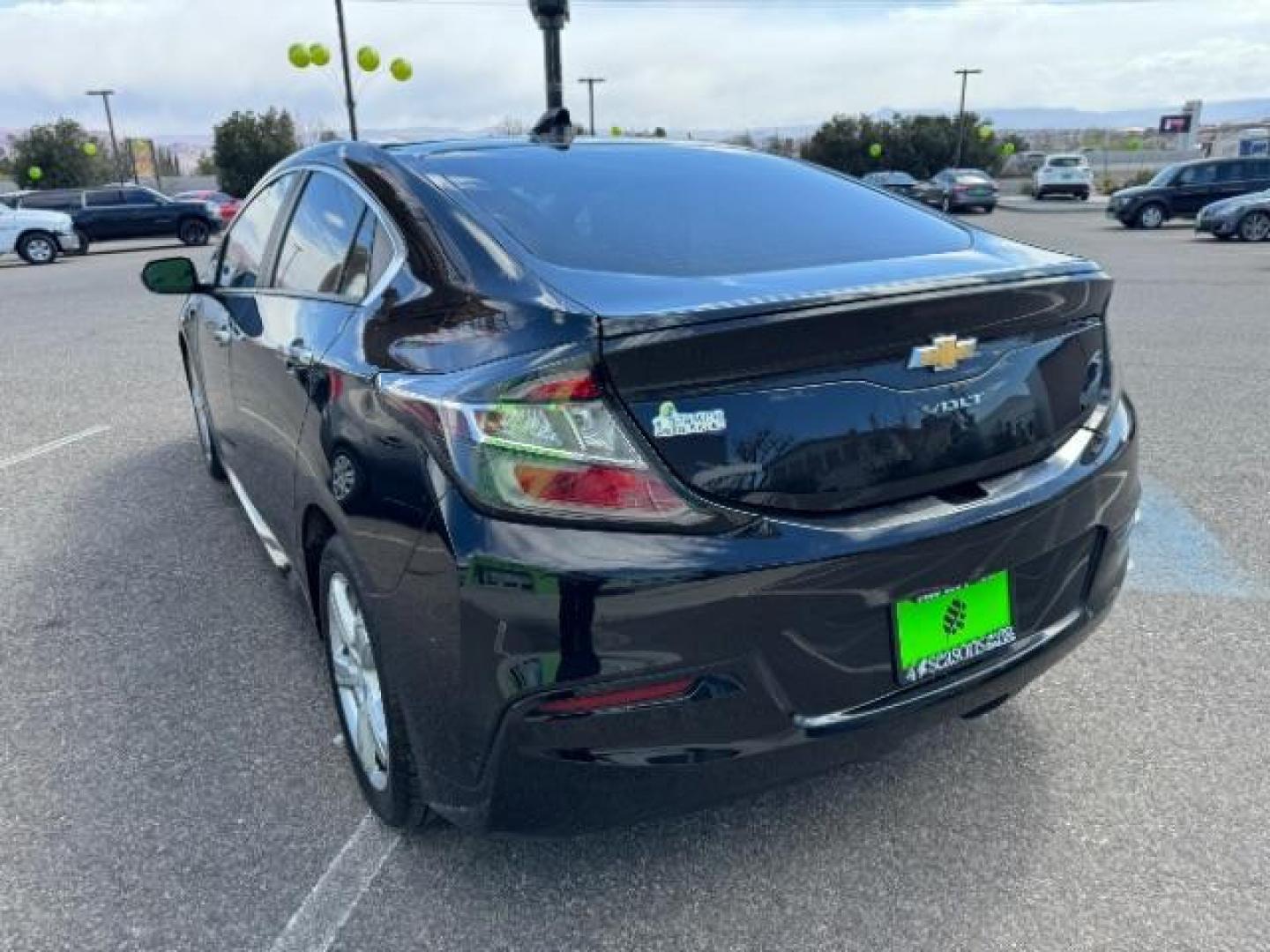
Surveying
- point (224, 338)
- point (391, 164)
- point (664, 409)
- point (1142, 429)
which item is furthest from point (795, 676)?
point (1142, 429)

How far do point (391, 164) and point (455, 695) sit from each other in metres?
1.45

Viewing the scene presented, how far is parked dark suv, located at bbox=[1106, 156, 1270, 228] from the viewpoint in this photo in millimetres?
23422

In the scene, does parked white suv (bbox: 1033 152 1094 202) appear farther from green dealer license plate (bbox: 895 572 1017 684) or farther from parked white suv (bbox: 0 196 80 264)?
green dealer license plate (bbox: 895 572 1017 684)

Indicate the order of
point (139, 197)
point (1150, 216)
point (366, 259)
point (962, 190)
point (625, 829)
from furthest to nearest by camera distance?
1. point (962, 190)
2. point (139, 197)
3. point (1150, 216)
4. point (366, 259)
5. point (625, 829)

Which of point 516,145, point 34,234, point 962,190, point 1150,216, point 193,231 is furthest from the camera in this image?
point 962,190

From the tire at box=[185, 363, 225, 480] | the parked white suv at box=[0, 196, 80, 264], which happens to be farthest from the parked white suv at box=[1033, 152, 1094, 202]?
the tire at box=[185, 363, 225, 480]

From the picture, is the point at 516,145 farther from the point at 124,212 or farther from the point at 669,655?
the point at 124,212

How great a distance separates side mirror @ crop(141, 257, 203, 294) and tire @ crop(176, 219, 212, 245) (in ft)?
80.3

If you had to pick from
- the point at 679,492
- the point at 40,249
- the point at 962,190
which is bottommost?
the point at 40,249

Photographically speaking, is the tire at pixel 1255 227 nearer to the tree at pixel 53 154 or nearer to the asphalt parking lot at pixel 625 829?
the asphalt parking lot at pixel 625 829

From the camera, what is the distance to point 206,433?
5.05 meters

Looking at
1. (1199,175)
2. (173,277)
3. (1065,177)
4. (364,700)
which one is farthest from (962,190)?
(364,700)

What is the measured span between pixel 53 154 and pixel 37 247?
37061 mm

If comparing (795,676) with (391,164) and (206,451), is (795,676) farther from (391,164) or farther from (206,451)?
(206,451)
